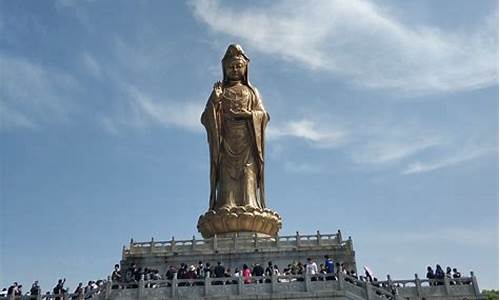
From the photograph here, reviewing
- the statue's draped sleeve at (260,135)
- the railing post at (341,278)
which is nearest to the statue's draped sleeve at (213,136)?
the statue's draped sleeve at (260,135)

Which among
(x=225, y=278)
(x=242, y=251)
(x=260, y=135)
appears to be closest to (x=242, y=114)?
(x=260, y=135)

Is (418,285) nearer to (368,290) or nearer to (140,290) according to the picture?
(368,290)

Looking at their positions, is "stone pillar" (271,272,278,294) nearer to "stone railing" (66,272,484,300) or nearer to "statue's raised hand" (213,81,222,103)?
"stone railing" (66,272,484,300)

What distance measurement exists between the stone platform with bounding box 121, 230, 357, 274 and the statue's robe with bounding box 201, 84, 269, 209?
5.09 metres

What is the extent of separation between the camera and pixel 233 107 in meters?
29.8

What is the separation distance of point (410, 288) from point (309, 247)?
5.76m

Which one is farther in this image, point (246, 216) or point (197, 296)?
point (246, 216)

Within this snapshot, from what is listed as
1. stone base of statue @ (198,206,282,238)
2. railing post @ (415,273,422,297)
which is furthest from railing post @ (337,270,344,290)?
stone base of statue @ (198,206,282,238)

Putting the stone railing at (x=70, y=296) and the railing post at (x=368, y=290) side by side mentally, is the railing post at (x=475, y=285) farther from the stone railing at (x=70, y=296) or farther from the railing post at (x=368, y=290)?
the stone railing at (x=70, y=296)

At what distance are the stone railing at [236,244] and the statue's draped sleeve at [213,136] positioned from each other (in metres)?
5.48

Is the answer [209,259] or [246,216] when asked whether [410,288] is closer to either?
[209,259]

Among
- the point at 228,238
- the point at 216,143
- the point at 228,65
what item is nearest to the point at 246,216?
the point at 228,238

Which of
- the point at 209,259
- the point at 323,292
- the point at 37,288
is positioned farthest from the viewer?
the point at 209,259

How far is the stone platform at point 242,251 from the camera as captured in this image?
74.4ft
